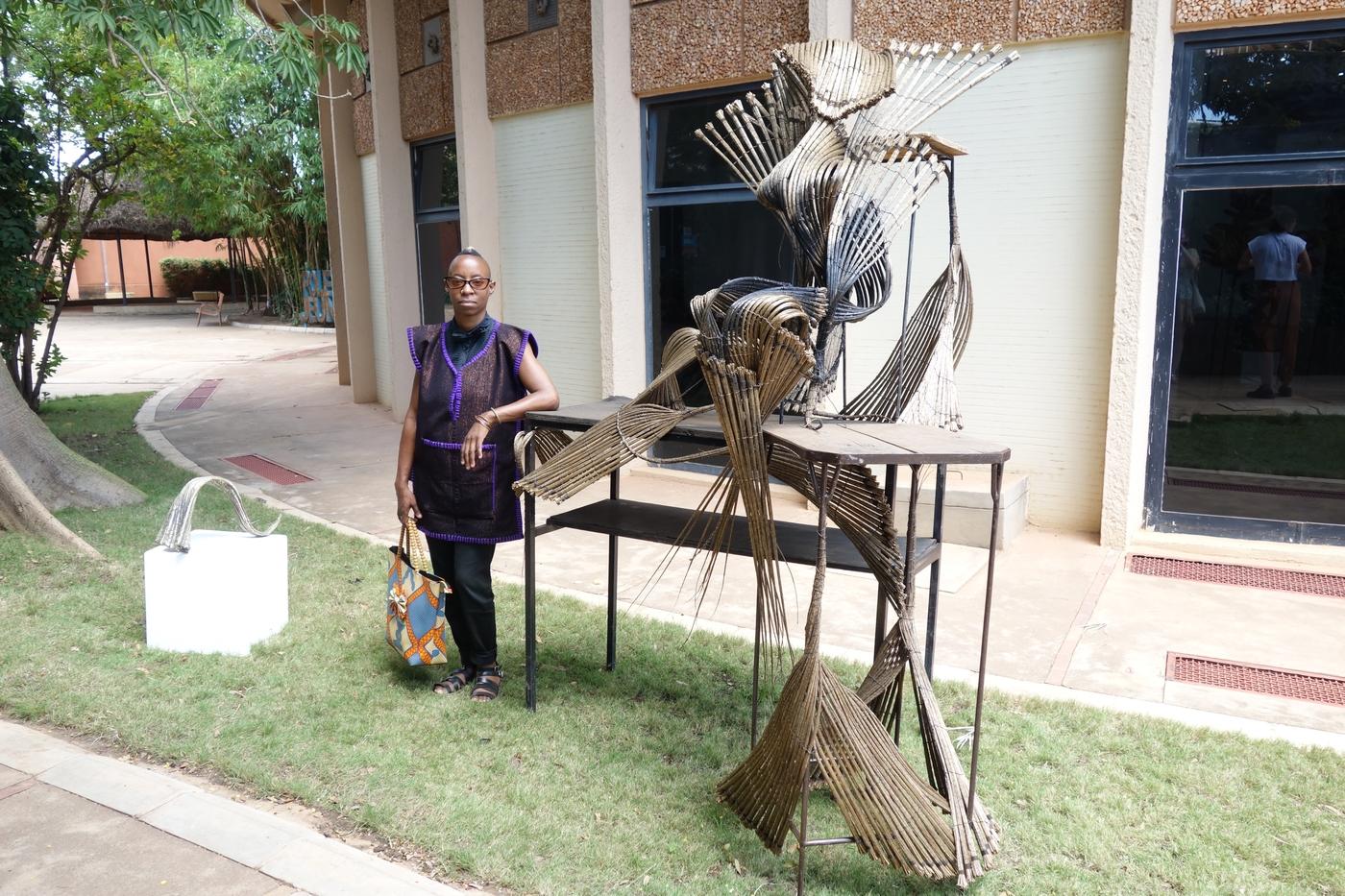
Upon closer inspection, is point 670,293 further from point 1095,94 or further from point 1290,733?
point 1290,733

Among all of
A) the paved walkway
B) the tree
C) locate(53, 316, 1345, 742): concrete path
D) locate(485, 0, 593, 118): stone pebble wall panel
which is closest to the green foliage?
the tree

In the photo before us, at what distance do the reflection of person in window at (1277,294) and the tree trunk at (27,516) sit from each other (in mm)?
7039

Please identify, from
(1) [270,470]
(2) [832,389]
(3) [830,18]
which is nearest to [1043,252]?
(3) [830,18]

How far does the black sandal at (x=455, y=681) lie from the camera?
4.16 m

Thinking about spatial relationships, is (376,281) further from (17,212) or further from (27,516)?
(27,516)

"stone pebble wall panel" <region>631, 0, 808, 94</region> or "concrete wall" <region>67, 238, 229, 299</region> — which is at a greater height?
"stone pebble wall panel" <region>631, 0, 808, 94</region>

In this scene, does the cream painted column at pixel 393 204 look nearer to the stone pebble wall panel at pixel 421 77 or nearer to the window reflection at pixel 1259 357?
the stone pebble wall panel at pixel 421 77

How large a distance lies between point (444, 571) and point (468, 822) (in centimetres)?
124

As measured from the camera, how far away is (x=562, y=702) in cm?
411

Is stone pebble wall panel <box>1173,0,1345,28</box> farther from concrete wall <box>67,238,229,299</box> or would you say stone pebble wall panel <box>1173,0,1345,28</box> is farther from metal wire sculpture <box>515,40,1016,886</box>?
concrete wall <box>67,238,229,299</box>

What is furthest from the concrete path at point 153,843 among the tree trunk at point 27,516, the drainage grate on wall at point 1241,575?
the drainage grate on wall at point 1241,575

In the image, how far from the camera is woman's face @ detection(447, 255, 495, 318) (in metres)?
3.85

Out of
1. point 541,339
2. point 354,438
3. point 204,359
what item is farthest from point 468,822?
point 204,359

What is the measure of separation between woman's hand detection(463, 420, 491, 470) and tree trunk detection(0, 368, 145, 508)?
4405 millimetres
